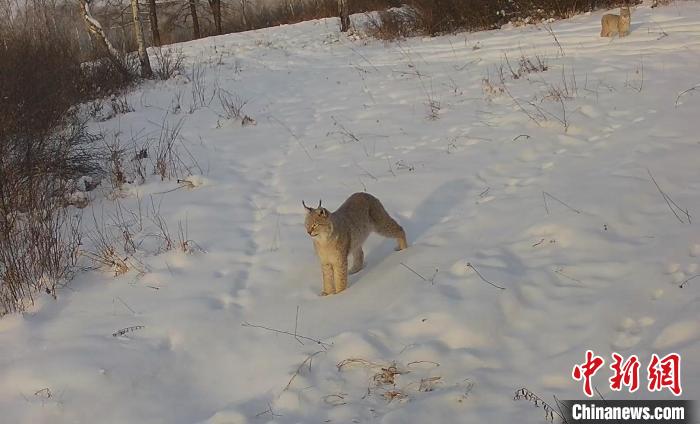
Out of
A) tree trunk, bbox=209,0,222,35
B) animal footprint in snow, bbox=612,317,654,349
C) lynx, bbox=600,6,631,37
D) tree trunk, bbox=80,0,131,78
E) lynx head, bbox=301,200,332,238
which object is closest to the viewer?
animal footprint in snow, bbox=612,317,654,349

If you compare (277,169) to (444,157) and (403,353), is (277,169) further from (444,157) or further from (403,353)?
(403,353)

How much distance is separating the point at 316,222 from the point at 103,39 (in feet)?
34.9

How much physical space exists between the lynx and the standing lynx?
7201mm

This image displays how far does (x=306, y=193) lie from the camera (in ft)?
20.3

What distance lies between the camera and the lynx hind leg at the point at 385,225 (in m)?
4.77

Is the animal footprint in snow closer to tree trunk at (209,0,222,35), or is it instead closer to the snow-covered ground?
the snow-covered ground

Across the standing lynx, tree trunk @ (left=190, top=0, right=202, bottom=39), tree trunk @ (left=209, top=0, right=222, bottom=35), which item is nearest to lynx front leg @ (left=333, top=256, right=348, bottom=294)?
the standing lynx

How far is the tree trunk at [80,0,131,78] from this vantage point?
1192 cm

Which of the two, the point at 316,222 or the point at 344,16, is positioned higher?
the point at 344,16

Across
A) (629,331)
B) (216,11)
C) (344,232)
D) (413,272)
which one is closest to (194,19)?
(216,11)

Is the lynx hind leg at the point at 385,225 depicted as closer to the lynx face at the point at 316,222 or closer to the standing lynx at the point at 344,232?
the standing lynx at the point at 344,232

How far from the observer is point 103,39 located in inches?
488

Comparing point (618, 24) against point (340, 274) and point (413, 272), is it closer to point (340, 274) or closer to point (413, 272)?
point (413, 272)

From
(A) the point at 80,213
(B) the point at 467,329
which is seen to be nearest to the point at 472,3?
(A) the point at 80,213
